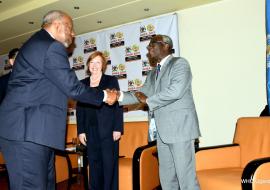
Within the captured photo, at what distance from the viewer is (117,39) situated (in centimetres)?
475

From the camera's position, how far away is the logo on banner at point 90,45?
5057 millimetres

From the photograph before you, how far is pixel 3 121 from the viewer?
6.33 ft

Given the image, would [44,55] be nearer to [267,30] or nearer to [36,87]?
[36,87]

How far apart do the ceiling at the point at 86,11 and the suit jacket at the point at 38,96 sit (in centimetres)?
206

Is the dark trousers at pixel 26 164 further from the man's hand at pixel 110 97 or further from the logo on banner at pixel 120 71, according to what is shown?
the logo on banner at pixel 120 71

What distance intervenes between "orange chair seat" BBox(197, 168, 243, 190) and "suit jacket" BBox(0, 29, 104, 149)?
1.37 meters

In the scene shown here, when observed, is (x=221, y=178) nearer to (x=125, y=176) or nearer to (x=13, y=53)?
(x=125, y=176)

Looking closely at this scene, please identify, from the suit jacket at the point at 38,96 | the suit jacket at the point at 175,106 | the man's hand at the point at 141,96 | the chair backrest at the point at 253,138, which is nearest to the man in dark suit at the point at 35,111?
the suit jacket at the point at 38,96

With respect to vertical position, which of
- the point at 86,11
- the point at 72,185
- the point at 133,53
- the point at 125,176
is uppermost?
the point at 86,11

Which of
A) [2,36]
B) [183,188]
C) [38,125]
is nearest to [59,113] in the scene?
[38,125]

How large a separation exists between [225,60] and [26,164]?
284 centimetres

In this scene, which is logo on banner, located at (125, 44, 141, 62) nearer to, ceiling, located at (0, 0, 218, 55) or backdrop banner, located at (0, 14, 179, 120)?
backdrop banner, located at (0, 14, 179, 120)

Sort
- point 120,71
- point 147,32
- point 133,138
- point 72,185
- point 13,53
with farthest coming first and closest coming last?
1. point 120,71
2. point 147,32
3. point 72,185
4. point 133,138
5. point 13,53

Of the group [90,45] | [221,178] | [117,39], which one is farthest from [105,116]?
[90,45]
